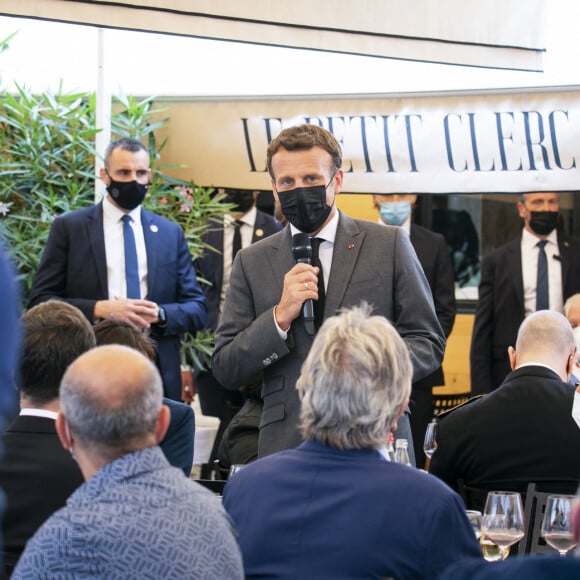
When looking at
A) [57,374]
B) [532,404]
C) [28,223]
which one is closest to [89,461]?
[57,374]

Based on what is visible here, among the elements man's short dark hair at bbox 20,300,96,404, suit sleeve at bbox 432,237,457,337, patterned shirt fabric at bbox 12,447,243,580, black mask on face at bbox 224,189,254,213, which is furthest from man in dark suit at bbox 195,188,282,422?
patterned shirt fabric at bbox 12,447,243,580

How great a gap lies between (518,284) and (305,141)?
3.01m

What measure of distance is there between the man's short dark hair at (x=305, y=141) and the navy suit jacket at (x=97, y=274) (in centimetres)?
169

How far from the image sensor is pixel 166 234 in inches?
207

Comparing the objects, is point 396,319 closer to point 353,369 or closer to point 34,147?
point 353,369

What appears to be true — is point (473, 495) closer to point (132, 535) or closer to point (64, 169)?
point (132, 535)

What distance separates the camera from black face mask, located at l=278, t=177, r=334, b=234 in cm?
349

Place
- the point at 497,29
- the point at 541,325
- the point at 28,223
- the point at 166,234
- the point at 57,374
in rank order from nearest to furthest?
1. the point at 57,374
2. the point at 541,325
3. the point at 497,29
4. the point at 166,234
5. the point at 28,223

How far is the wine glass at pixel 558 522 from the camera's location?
2814 mm

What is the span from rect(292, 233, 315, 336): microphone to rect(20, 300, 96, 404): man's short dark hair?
72cm

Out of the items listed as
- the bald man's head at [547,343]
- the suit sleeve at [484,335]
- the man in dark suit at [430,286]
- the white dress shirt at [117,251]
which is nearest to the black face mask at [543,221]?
the suit sleeve at [484,335]

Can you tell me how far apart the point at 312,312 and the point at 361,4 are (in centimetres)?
146

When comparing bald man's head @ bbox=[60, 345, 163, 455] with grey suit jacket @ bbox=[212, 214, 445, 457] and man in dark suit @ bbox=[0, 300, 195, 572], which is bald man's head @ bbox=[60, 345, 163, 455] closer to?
man in dark suit @ bbox=[0, 300, 195, 572]

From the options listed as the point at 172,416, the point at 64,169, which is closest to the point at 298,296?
the point at 172,416
